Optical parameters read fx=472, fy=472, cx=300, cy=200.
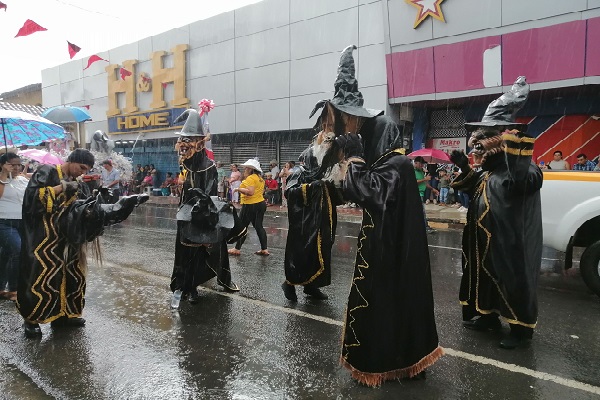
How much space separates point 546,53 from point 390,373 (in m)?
13.7

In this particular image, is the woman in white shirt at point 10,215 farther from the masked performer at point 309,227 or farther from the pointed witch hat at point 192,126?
the masked performer at point 309,227

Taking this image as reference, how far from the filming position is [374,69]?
689 inches

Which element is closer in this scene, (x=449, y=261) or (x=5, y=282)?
(x=5, y=282)

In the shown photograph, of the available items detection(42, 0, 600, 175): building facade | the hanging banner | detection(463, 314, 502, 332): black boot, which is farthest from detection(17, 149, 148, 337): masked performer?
the hanging banner

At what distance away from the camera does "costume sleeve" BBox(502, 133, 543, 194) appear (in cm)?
375

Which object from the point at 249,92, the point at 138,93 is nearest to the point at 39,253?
the point at 249,92

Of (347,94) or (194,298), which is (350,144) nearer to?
(347,94)

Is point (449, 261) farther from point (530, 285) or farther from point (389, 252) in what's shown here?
point (389, 252)

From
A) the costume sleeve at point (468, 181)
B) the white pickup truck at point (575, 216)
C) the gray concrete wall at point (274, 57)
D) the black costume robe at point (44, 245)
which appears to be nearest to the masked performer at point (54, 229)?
the black costume robe at point (44, 245)

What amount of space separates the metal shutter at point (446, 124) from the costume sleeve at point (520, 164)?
14.1 meters

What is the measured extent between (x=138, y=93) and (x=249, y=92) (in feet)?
28.3

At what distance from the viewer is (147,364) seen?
3.81 m

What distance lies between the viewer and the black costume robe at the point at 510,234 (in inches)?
155

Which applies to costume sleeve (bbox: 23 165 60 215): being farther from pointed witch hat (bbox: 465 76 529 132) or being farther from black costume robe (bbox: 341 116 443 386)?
pointed witch hat (bbox: 465 76 529 132)
